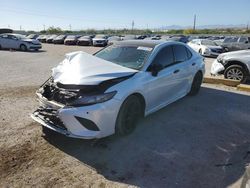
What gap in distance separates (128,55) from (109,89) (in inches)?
61.5

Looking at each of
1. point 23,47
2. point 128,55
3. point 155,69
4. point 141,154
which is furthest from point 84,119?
point 23,47

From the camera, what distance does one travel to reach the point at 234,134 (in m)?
5.03

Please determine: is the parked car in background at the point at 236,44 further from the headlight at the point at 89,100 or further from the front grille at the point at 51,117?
the front grille at the point at 51,117

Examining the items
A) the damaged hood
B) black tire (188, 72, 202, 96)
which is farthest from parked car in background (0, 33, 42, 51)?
the damaged hood

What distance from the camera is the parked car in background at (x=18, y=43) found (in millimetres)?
23719

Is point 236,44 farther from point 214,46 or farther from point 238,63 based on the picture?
point 238,63

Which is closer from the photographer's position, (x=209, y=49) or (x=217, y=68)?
(x=217, y=68)

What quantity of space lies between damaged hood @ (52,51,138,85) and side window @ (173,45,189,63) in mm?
1774

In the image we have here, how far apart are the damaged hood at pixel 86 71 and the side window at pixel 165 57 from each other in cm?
85

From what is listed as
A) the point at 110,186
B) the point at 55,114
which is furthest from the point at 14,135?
the point at 110,186

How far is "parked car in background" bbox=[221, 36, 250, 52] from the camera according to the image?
21594mm

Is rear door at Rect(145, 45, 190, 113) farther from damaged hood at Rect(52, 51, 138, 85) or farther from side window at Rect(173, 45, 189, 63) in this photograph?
damaged hood at Rect(52, 51, 138, 85)

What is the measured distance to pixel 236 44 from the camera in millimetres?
22172

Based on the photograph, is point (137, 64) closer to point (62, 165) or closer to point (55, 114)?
point (55, 114)
